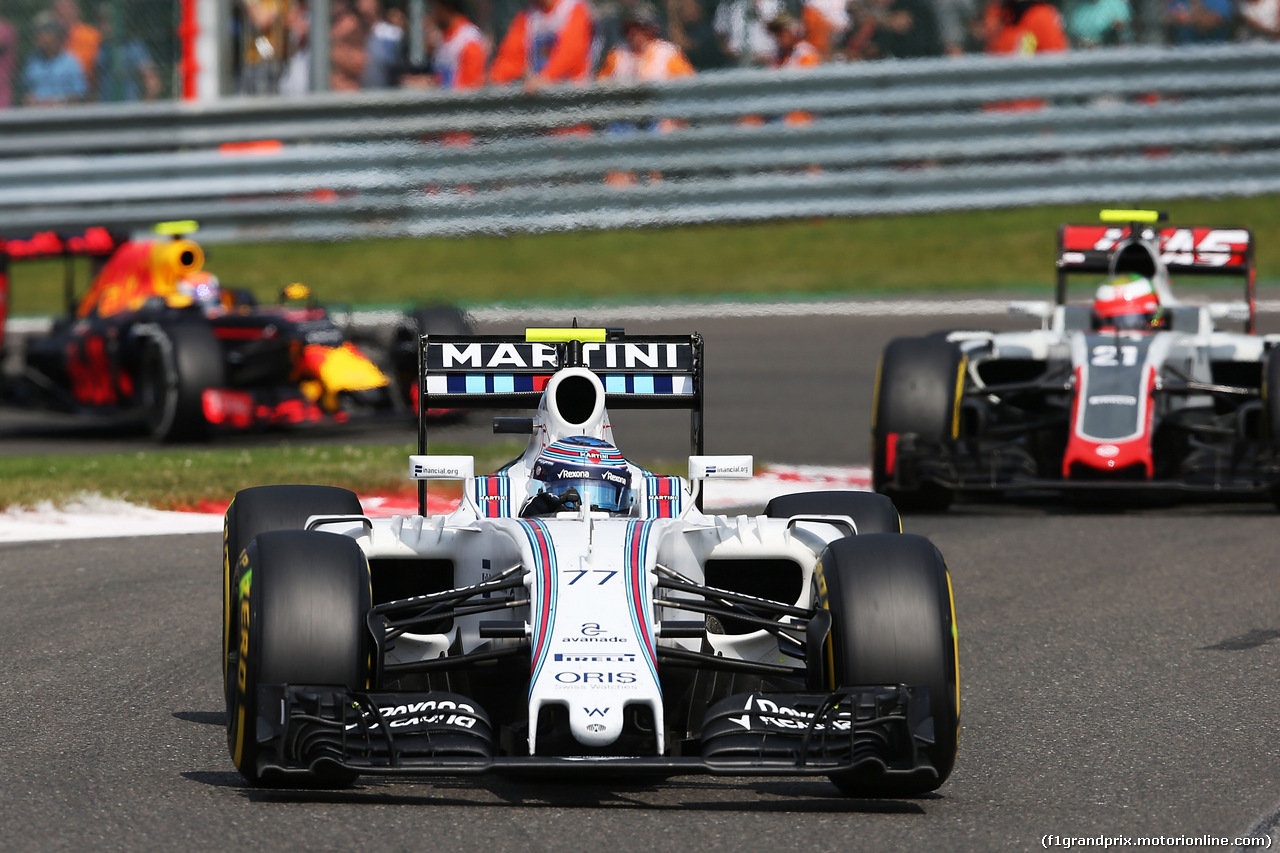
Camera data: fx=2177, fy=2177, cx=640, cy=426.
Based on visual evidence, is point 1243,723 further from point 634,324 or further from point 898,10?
point 898,10

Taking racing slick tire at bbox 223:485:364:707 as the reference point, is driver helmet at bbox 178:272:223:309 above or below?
above

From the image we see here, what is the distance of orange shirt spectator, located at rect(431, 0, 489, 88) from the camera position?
20281mm

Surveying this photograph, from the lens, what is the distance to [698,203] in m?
20.2

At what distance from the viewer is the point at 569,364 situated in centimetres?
699

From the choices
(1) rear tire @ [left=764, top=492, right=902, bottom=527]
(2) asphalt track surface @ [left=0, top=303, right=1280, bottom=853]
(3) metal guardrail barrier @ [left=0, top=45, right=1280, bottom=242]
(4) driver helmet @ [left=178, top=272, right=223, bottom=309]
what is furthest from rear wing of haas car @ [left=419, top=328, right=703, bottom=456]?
(3) metal guardrail barrier @ [left=0, top=45, right=1280, bottom=242]

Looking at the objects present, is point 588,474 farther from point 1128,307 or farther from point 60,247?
point 60,247

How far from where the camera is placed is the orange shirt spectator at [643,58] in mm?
20094

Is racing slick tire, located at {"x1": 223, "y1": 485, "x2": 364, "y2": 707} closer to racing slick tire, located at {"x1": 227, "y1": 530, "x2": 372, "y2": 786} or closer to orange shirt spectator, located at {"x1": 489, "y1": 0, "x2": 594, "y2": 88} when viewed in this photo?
racing slick tire, located at {"x1": 227, "y1": 530, "x2": 372, "y2": 786}

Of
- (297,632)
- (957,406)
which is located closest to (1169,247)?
(957,406)

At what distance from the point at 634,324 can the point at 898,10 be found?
407 centimetres

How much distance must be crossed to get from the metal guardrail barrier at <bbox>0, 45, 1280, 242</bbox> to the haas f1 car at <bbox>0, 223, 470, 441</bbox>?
15.9 ft

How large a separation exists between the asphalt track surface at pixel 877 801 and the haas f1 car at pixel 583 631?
0.48 ft

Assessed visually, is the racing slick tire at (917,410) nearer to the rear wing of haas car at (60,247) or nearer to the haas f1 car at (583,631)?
the haas f1 car at (583,631)

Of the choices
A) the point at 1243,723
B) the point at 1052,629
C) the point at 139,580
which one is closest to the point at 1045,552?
the point at 1052,629
